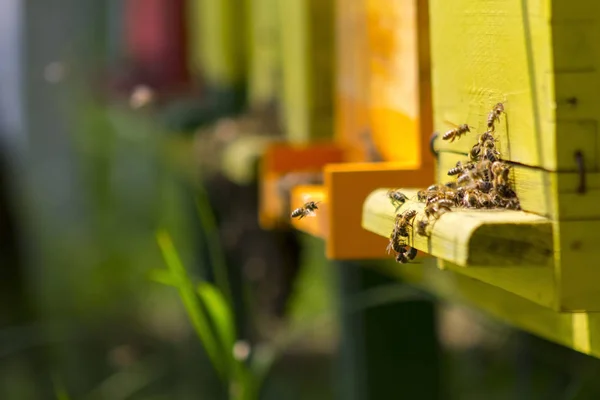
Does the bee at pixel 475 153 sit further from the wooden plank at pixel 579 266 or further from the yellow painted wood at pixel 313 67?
the yellow painted wood at pixel 313 67

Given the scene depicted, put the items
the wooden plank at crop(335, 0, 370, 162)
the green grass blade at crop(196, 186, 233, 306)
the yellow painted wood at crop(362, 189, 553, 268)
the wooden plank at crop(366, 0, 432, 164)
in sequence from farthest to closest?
the green grass blade at crop(196, 186, 233, 306) < the wooden plank at crop(335, 0, 370, 162) < the wooden plank at crop(366, 0, 432, 164) < the yellow painted wood at crop(362, 189, 553, 268)

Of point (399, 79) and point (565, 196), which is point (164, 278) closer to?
point (399, 79)

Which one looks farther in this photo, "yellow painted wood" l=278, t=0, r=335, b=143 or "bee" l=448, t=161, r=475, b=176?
"yellow painted wood" l=278, t=0, r=335, b=143

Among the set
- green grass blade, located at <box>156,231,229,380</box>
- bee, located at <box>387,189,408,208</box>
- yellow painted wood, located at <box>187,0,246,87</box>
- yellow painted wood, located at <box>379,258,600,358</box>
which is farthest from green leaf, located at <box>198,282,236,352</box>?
yellow painted wood, located at <box>187,0,246,87</box>

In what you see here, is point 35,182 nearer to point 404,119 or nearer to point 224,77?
point 224,77

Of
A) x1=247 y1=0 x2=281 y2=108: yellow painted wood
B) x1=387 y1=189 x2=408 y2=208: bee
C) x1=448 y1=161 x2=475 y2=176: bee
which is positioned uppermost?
x1=247 y1=0 x2=281 y2=108: yellow painted wood

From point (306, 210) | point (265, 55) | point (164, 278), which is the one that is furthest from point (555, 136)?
point (265, 55)

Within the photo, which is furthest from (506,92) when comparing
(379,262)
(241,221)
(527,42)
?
(241,221)

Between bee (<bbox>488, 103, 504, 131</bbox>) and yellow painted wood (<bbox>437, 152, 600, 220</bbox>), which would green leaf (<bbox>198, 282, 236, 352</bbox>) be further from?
yellow painted wood (<bbox>437, 152, 600, 220</bbox>)
